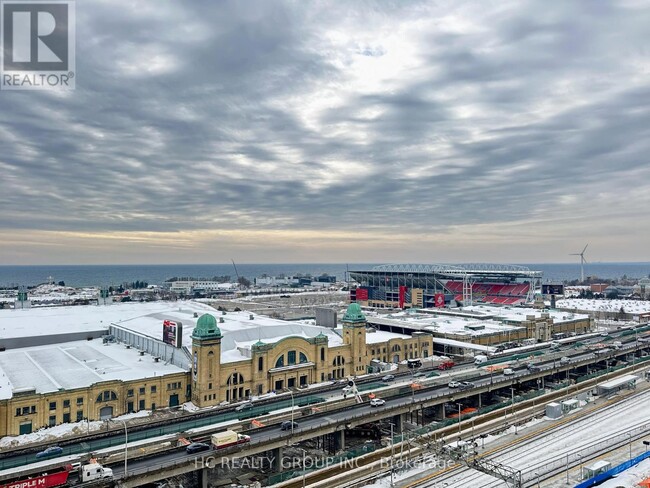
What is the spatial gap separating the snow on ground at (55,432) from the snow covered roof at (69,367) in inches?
230

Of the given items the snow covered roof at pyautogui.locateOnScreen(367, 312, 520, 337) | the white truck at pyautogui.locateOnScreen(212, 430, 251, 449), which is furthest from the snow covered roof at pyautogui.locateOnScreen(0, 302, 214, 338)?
the snow covered roof at pyautogui.locateOnScreen(367, 312, 520, 337)

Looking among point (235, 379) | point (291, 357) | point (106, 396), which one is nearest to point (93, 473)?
point (106, 396)

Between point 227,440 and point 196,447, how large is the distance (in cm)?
363

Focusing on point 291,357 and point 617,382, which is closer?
point 291,357

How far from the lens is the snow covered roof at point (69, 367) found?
77.2 metres

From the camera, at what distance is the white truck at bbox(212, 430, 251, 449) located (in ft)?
188

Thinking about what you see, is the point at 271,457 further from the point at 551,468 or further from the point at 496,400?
the point at 496,400

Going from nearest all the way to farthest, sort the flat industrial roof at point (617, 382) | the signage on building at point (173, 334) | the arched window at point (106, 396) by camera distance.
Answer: the arched window at point (106, 396) < the signage on building at point (173, 334) < the flat industrial roof at point (617, 382)

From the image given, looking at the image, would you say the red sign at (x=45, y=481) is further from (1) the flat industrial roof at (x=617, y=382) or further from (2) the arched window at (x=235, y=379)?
(1) the flat industrial roof at (x=617, y=382)

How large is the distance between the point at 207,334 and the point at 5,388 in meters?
30.6

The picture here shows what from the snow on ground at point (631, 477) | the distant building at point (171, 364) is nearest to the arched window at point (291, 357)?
the distant building at point (171, 364)

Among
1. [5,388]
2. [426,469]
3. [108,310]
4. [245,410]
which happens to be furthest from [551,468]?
[108,310]

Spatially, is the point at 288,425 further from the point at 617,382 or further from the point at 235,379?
the point at 617,382

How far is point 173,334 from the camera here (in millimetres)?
93312
